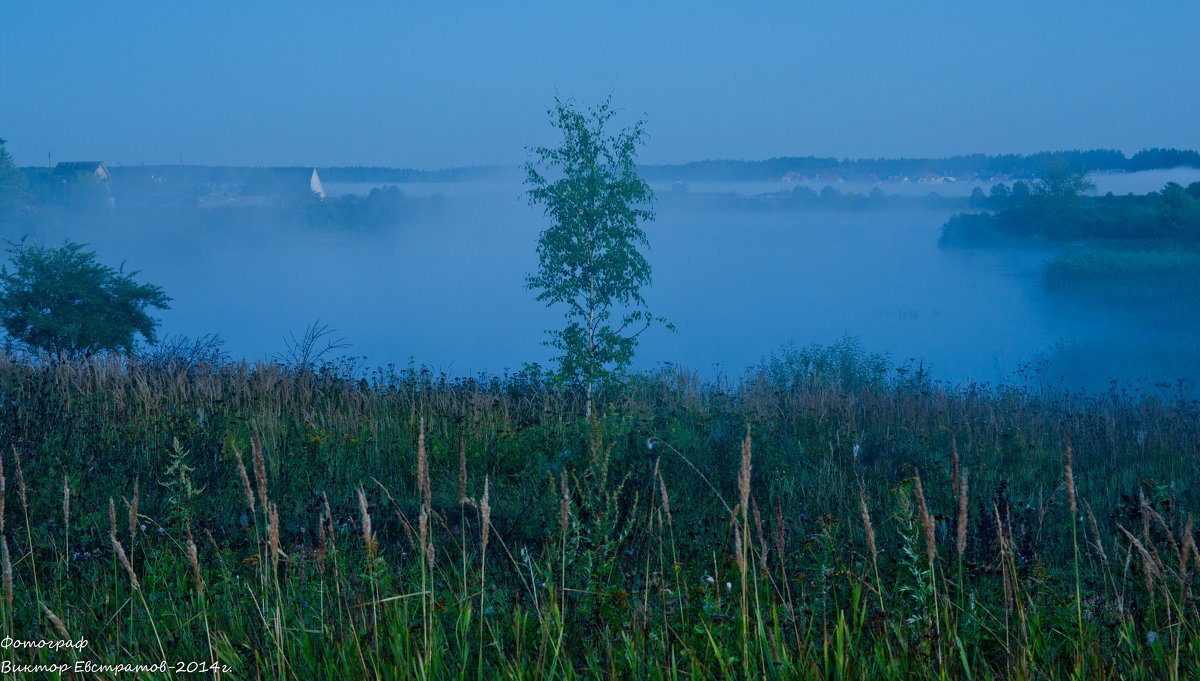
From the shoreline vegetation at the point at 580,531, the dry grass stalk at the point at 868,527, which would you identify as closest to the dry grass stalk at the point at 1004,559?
the shoreline vegetation at the point at 580,531

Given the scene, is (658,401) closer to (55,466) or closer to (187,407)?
(187,407)

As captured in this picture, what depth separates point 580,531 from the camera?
4.31 meters

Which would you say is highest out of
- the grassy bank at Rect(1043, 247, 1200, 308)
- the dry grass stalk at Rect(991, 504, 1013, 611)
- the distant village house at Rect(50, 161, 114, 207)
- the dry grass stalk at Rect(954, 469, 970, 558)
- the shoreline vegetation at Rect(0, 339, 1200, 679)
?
the distant village house at Rect(50, 161, 114, 207)

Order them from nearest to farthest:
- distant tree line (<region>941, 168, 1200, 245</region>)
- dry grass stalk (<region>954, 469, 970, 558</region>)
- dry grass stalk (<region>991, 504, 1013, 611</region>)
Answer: dry grass stalk (<region>954, 469, 970, 558</region>), dry grass stalk (<region>991, 504, 1013, 611</region>), distant tree line (<region>941, 168, 1200, 245</region>)

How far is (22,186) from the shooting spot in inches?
2446

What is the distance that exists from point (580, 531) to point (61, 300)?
72.0 feet

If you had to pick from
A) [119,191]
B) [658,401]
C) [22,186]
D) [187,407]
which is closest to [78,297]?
[187,407]

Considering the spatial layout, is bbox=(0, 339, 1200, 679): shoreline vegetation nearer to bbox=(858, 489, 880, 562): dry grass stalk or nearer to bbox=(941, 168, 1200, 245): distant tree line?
bbox=(858, 489, 880, 562): dry grass stalk

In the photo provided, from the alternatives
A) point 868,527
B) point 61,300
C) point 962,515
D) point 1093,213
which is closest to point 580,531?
point 868,527

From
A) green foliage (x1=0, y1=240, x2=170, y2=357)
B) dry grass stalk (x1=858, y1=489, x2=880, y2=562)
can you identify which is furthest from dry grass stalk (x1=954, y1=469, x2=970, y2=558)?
green foliage (x1=0, y1=240, x2=170, y2=357)

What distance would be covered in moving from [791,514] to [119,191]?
11558cm

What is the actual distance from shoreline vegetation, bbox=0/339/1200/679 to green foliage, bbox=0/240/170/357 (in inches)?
385

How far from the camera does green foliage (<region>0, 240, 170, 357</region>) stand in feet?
65.7

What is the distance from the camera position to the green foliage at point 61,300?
2002cm
